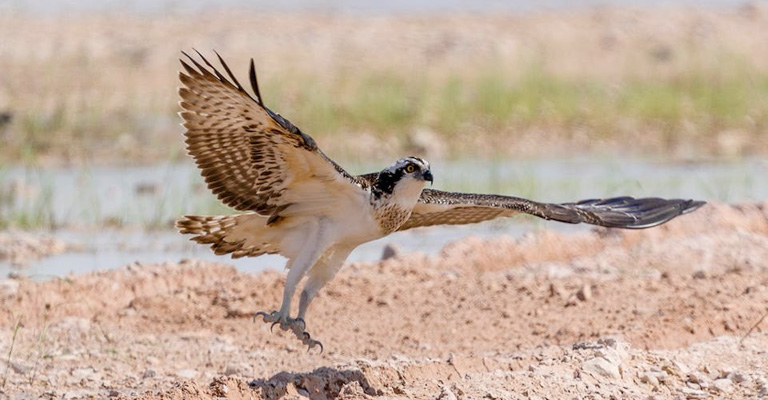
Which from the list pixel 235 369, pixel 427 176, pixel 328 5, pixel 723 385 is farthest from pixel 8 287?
pixel 328 5

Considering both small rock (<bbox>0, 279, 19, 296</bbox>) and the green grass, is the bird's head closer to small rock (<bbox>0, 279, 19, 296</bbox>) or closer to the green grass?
small rock (<bbox>0, 279, 19, 296</bbox>)

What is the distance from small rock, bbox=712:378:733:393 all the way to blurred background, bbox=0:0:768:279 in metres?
4.18

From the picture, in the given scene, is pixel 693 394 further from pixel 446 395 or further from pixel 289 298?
pixel 289 298

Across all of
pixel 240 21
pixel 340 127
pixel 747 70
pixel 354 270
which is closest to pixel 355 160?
pixel 340 127

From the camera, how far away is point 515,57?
2344cm

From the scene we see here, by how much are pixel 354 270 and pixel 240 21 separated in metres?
15.9

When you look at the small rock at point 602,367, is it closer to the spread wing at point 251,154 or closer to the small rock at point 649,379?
the small rock at point 649,379

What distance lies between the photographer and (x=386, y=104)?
18000mm

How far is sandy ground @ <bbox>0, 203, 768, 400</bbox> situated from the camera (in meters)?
7.26

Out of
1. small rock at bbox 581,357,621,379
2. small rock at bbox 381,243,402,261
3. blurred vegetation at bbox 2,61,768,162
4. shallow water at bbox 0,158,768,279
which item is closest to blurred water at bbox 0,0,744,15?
blurred vegetation at bbox 2,61,768,162

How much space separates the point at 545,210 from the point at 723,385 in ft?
4.67

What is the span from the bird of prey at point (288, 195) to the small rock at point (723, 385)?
1.32 metres

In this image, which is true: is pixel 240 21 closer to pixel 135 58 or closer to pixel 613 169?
pixel 135 58

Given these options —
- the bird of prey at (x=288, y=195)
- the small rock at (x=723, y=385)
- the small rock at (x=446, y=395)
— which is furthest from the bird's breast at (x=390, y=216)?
the small rock at (x=723, y=385)
